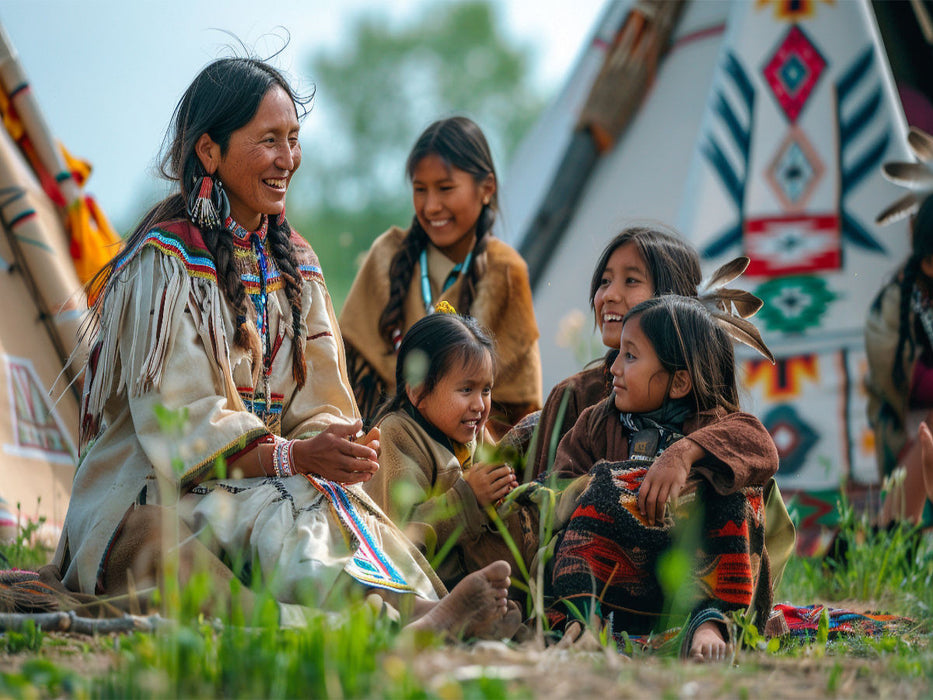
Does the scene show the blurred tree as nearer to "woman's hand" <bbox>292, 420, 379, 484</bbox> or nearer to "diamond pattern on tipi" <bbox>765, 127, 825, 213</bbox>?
"diamond pattern on tipi" <bbox>765, 127, 825, 213</bbox>

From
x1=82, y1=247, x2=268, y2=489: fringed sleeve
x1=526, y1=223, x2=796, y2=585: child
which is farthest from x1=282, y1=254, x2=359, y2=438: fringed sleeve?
x1=526, y1=223, x2=796, y2=585: child

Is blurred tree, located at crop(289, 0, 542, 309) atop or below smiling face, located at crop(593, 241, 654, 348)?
atop

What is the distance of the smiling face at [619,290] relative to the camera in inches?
114

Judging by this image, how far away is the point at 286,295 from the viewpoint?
2.74 m

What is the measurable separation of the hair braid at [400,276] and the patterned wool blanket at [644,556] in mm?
1545

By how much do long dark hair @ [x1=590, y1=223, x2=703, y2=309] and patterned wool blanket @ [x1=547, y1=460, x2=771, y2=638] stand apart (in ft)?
2.37

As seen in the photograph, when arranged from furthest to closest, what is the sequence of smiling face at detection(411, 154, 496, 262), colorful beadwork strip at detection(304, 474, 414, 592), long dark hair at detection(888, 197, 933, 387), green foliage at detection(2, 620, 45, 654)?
long dark hair at detection(888, 197, 933, 387), smiling face at detection(411, 154, 496, 262), colorful beadwork strip at detection(304, 474, 414, 592), green foliage at detection(2, 620, 45, 654)

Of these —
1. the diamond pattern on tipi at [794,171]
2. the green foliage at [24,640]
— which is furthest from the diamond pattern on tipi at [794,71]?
the green foliage at [24,640]

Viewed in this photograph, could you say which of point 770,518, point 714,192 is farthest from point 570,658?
point 714,192

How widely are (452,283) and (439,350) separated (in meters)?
1.00

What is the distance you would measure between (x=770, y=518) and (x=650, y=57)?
13.3 feet

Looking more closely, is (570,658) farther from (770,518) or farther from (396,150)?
(396,150)

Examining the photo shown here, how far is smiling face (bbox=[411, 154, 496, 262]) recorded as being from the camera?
146 inches

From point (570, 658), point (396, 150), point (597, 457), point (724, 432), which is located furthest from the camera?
point (396, 150)
